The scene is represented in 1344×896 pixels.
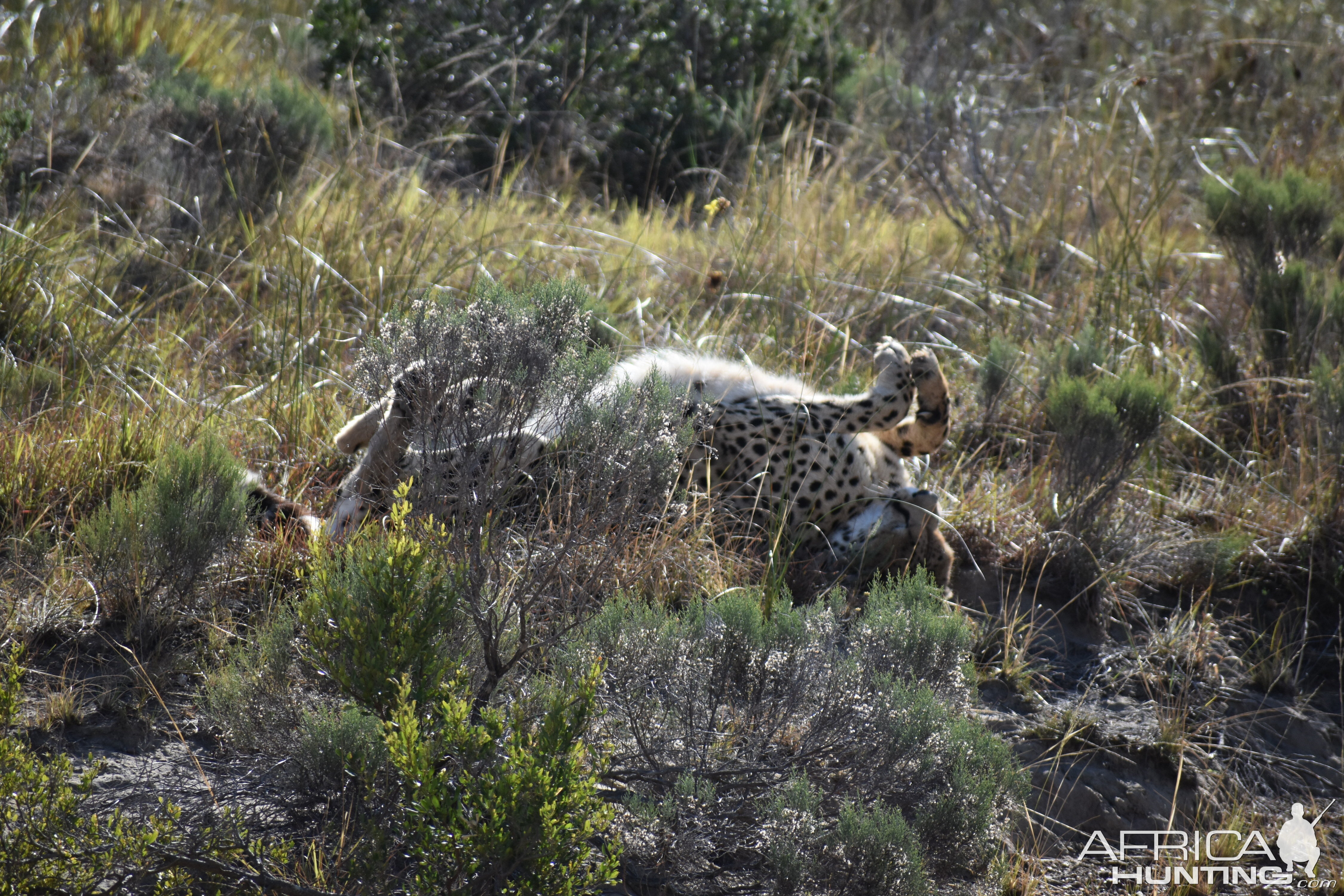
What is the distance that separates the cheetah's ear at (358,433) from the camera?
2.95m

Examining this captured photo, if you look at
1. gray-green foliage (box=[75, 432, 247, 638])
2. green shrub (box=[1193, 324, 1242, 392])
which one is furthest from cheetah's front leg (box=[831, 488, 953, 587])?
green shrub (box=[1193, 324, 1242, 392])

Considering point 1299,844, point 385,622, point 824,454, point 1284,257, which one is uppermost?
point 1284,257

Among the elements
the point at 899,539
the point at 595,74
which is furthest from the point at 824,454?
the point at 595,74

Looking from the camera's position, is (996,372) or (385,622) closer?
(385,622)

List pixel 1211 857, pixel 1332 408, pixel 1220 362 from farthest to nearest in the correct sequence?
pixel 1220 362 → pixel 1332 408 → pixel 1211 857

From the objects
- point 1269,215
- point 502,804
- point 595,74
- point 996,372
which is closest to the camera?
point 502,804

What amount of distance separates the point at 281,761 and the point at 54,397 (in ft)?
6.28

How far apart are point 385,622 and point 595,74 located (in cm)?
539

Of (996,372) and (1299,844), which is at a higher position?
(996,372)

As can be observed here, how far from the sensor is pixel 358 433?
2.99 m

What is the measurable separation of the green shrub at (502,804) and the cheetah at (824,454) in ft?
4.60

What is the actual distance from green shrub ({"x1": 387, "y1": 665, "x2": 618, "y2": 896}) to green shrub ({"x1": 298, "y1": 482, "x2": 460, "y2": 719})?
4.1 inches

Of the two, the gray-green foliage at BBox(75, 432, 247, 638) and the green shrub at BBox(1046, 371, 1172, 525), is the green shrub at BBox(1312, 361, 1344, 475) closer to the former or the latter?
the green shrub at BBox(1046, 371, 1172, 525)

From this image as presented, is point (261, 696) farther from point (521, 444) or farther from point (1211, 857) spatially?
point (1211, 857)
